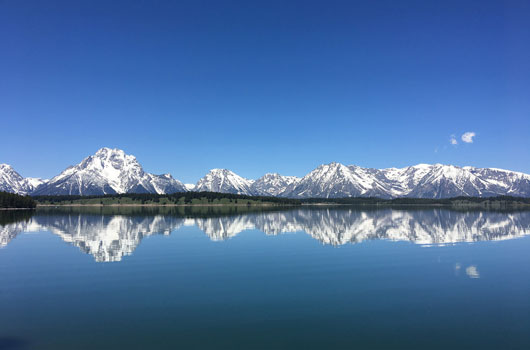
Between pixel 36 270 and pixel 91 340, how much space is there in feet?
86.1

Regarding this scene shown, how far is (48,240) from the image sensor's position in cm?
6656

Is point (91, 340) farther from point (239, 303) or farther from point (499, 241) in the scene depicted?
point (499, 241)

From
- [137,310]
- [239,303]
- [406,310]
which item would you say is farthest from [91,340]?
[406,310]

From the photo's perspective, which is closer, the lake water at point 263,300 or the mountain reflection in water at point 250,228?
the lake water at point 263,300

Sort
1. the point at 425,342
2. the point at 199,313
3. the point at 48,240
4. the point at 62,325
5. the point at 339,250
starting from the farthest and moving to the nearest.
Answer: the point at 48,240 < the point at 339,250 < the point at 199,313 < the point at 62,325 < the point at 425,342

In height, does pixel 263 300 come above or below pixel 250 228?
above

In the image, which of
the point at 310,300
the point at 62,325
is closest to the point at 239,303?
the point at 310,300

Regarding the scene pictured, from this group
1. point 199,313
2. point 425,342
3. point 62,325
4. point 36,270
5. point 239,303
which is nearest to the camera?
point 425,342

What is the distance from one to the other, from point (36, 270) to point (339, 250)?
4315 cm

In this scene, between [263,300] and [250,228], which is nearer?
[263,300]

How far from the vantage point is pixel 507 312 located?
2469 centimetres

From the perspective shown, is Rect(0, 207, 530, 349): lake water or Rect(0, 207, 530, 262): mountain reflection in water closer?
Rect(0, 207, 530, 349): lake water

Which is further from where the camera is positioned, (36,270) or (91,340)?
(36,270)

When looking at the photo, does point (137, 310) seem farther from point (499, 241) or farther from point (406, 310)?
point (499, 241)
